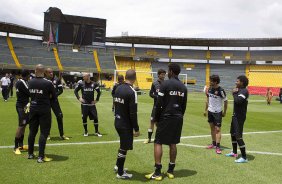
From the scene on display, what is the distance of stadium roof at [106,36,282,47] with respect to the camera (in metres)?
67.3

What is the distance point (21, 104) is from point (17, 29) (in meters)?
61.2

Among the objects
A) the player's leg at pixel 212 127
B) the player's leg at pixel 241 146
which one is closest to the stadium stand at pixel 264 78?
the player's leg at pixel 212 127

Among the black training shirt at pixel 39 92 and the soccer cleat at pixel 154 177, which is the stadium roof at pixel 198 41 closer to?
the black training shirt at pixel 39 92

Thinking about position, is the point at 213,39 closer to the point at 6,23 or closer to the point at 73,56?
the point at 73,56

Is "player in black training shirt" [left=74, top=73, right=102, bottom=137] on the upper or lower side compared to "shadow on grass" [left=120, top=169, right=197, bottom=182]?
upper

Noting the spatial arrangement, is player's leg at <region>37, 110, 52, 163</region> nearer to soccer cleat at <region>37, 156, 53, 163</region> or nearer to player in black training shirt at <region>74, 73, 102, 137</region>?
soccer cleat at <region>37, 156, 53, 163</region>

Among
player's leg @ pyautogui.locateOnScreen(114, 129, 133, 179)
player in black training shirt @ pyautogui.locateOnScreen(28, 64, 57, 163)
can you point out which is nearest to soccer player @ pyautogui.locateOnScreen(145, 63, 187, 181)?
player's leg @ pyautogui.locateOnScreen(114, 129, 133, 179)

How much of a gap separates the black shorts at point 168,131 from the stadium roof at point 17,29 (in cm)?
6063

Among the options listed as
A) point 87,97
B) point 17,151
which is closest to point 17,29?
point 87,97

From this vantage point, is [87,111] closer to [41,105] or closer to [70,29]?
[41,105]

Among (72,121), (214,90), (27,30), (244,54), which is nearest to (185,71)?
(244,54)

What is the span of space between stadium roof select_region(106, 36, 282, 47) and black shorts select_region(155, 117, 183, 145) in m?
64.4

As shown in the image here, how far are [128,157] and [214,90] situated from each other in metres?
3.23

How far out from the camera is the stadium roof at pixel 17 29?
60.3 metres
